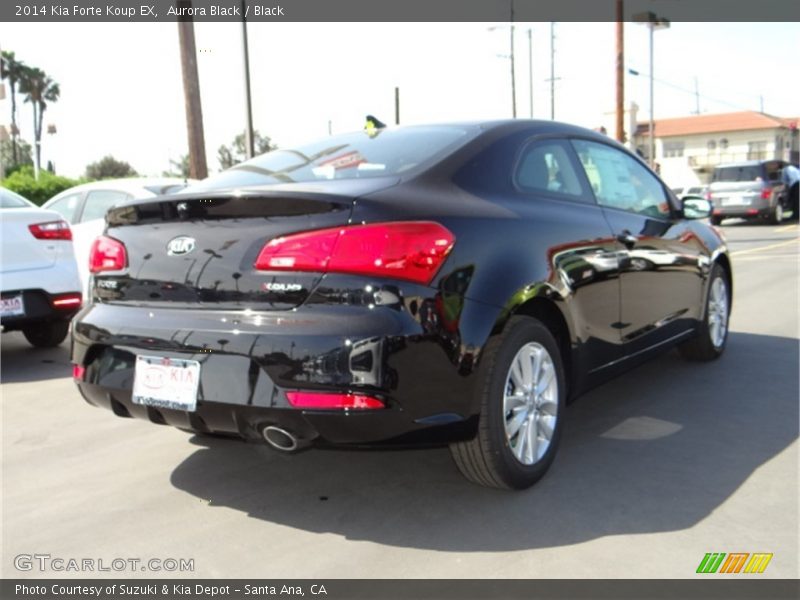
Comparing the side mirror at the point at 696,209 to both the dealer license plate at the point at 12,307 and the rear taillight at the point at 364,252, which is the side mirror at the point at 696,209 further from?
the dealer license plate at the point at 12,307

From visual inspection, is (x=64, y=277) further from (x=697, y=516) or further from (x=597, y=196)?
(x=697, y=516)

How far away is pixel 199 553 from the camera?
2867mm

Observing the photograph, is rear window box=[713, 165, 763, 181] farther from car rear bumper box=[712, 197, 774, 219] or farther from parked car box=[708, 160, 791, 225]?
car rear bumper box=[712, 197, 774, 219]

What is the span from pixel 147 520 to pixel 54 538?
0.34 m

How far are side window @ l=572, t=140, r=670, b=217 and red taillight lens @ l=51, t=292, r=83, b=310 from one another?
12.9ft

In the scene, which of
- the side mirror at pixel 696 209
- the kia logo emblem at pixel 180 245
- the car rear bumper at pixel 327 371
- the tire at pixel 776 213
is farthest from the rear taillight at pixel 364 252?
the tire at pixel 776 213

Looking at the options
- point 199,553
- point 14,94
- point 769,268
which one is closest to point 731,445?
point 199,553

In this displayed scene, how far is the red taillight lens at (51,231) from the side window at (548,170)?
3927 millimetres

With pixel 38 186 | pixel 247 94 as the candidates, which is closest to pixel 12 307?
pixel 247 94

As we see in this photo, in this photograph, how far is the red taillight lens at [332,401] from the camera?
272 cm

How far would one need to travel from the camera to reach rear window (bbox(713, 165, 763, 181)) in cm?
2238

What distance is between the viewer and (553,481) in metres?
3.45

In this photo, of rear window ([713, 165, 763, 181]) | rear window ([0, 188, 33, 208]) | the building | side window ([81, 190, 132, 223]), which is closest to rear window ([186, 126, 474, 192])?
rear window ([0, 188, 33, 208])

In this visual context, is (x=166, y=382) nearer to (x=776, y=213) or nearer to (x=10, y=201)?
(x=10, y=201)
